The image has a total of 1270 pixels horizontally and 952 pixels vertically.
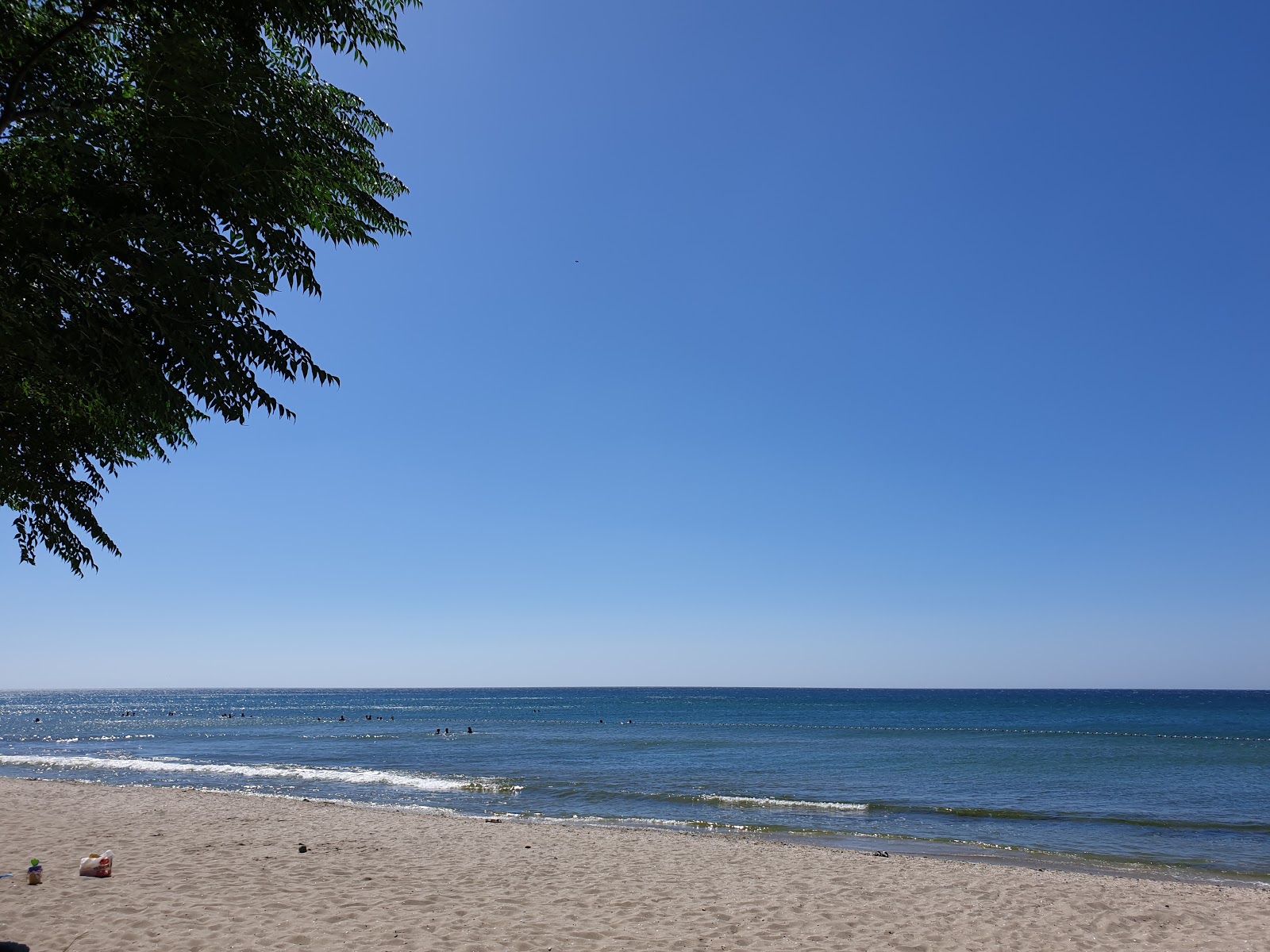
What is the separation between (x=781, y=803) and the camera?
21.9 m

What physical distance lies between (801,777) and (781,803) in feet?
24.0

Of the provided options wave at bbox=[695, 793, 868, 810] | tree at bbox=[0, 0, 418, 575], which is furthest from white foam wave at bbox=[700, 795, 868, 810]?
tree at bbox=[0, 0, 418, 575]

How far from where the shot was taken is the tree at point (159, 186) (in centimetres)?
387

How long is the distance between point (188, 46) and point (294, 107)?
1005mm

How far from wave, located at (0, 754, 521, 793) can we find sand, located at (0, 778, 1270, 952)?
1014 cm

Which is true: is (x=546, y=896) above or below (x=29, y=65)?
below

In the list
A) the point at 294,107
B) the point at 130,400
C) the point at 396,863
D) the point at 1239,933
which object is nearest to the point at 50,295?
the point at 130,400

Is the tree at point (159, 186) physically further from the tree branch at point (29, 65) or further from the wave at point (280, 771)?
the wave at point (280, 771)

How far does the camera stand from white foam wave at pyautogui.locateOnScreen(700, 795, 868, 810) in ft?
69.8

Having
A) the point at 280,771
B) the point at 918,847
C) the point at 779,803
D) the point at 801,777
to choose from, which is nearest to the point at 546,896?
the point at 918,847

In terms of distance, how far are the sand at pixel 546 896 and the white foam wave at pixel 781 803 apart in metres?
6.04

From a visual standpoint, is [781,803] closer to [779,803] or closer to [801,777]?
[779,803]

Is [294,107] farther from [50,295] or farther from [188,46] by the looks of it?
[50,295]

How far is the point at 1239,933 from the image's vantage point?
9.84 m
